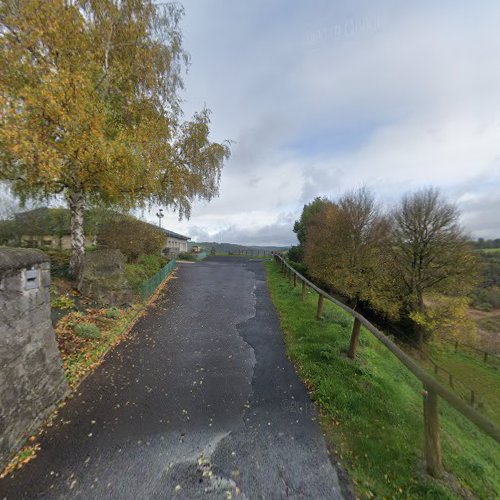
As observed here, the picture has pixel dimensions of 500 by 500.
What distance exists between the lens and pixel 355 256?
17.8 metres

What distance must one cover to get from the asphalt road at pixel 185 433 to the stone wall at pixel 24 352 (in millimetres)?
309

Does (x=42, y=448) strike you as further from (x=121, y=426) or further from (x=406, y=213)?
(x=406, y=213)

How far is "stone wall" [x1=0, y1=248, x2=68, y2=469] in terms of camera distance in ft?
9.15

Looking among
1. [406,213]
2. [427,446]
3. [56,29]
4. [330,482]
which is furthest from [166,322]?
[406,213]

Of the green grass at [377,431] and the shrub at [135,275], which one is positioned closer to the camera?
the green grass at [377,431]

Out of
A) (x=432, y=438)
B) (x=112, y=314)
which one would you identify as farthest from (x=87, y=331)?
(x=432, y=438)

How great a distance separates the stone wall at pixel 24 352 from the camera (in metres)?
2.79

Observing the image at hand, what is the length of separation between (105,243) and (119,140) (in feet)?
30.5

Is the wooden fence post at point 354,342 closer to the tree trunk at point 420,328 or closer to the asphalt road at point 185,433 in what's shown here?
the asphalt road at point 185,433

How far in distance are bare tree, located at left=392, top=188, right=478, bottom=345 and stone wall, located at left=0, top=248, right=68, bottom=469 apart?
687 inches

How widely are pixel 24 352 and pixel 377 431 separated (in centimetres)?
478

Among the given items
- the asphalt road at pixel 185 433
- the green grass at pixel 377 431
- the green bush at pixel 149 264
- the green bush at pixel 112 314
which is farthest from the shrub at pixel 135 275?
the green grass at pixel 377 431

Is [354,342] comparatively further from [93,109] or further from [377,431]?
[93,109]

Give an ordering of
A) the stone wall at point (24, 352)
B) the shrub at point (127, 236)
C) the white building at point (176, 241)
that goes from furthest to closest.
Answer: the white building at point (176, 241)
the shrub at point (127, 236)
the stone wall at point (24, 352)
